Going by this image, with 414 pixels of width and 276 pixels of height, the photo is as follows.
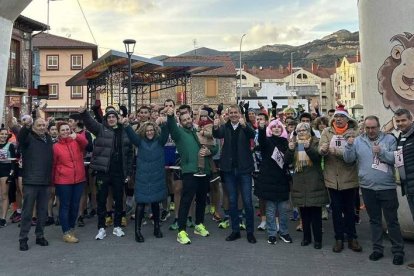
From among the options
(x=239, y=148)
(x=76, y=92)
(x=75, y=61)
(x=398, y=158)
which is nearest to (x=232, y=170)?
(x=239, y=148)

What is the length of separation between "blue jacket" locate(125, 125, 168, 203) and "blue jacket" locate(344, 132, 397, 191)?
2.66 metres

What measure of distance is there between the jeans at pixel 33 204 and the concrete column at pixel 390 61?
16.2 ft

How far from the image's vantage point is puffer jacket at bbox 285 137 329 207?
595cm

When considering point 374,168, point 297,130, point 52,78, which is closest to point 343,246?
point 374,168

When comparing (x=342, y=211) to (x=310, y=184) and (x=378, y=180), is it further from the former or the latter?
(x=378, y=180)

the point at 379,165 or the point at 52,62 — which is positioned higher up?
the point at 52,62

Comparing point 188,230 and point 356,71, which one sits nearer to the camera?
point 188,230

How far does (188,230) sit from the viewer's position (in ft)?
22.8

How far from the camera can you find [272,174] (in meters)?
6.24

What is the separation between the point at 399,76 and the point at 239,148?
96.6 inches

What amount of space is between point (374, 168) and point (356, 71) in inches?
3333

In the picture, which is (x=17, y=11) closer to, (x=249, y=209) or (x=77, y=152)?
(x=77, y=152)

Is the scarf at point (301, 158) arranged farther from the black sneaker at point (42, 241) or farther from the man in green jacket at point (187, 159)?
the black sneaker at point (42, 241)

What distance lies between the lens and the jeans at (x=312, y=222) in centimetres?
599
